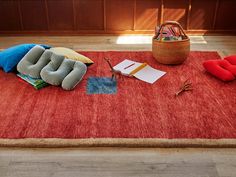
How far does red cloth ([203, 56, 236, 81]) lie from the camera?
87.4 inches

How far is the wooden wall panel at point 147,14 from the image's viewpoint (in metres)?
3.27

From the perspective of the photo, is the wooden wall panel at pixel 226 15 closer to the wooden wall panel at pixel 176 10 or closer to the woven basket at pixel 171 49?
the wooden wall panel at pixel 176 10

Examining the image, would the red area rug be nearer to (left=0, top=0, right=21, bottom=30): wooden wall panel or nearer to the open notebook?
the open notebook

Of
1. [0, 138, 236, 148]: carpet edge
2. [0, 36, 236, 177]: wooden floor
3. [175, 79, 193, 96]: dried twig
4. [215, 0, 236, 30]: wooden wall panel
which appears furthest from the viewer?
[215, 0, 236, 30]: wooden wall panel

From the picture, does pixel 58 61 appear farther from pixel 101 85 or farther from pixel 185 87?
pixel 185 87

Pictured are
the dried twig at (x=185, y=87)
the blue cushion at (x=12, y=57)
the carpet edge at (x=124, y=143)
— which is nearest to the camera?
the carpet edge at (x=124, y=143)

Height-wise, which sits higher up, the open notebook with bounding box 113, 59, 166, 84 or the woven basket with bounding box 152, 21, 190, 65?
the woven basket with bounding box 152, 21, 190, 65

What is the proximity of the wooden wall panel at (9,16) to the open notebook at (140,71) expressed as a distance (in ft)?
4.98

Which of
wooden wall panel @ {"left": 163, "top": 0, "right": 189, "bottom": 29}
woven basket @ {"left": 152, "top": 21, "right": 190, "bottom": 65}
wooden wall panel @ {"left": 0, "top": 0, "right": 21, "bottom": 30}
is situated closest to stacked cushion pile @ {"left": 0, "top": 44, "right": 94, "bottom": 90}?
woven basket @ {"left": 152, "top": 21, "right": 190, "bottom": 65}

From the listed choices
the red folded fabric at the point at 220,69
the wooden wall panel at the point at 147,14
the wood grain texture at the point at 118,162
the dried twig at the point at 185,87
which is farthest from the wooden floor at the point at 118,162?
the wooden wall panel at the point at 147,14

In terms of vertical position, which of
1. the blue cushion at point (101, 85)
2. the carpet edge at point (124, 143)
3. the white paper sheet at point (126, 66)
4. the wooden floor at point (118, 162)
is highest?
the white paper sheet at point (126, 66)

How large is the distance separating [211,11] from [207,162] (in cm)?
222

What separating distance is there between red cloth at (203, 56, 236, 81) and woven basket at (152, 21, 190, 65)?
0.20 metres

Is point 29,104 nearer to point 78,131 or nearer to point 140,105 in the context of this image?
point 78,131
